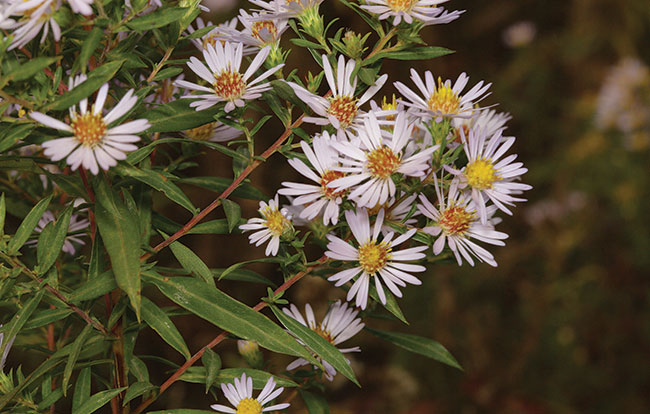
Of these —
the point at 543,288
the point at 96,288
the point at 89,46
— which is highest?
the point at 543,288

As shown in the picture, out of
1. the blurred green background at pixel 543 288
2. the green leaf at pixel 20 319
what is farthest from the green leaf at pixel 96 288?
the blurred green background at pixel 543 288

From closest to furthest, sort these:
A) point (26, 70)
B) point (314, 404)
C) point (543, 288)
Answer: point (26, 70) → point (314, 404) → point (543, 288)

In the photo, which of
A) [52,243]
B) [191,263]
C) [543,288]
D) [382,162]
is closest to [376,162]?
[382,162]

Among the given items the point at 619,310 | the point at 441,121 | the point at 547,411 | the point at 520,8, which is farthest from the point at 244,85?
the point at 520,8

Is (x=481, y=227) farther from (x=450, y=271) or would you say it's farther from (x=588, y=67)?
(x=588, y=67)

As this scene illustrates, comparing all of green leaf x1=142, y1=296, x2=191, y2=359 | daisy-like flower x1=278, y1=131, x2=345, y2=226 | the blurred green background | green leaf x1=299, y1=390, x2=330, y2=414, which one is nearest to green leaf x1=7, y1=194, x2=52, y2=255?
green leaf x1=142, y1=296, x2=191, y2=359

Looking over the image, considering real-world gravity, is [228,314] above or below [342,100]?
below

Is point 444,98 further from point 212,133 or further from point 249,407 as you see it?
point 249,407
